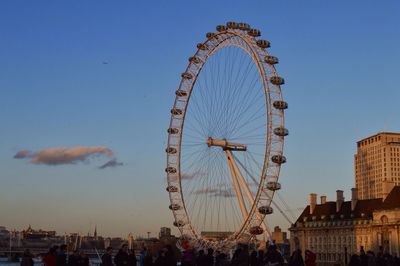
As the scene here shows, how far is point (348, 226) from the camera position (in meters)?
118

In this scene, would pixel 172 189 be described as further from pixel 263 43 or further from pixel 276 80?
pixel 263 43

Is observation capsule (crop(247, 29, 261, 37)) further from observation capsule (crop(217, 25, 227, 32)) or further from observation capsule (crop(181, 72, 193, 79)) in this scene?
observation capsule (crop(181, 72, 193, 79))

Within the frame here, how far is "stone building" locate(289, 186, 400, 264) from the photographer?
108 m

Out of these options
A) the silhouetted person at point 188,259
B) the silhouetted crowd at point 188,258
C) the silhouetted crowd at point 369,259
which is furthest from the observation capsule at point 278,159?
the silhouetted person at point 188,259

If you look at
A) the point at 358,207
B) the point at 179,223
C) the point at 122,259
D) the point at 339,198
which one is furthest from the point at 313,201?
the point at 122,259

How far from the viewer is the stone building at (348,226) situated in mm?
108044

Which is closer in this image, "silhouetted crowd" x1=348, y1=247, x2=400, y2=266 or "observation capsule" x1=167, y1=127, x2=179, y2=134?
"silhouetted crowd" x1=348, y1=247, x2=400, y2=266

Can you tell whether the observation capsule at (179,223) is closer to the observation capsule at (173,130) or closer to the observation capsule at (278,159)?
the observation capsule at (173,130)

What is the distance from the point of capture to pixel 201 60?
2820 inches

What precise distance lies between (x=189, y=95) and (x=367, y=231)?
51.6m

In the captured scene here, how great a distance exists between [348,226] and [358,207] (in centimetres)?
400

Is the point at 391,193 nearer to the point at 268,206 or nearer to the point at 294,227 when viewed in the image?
the point at 294,227

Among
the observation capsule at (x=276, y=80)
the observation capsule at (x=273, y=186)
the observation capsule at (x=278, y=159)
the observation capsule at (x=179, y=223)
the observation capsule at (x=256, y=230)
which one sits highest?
the observation capsule at (x=276, y=80)

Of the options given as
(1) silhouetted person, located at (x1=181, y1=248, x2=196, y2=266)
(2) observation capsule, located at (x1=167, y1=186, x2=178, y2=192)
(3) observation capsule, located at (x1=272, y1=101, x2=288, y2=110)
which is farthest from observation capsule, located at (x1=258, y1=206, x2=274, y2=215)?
(1) silhouetted person, located at (x1=181, y1=248, x2=196, y2=266)
